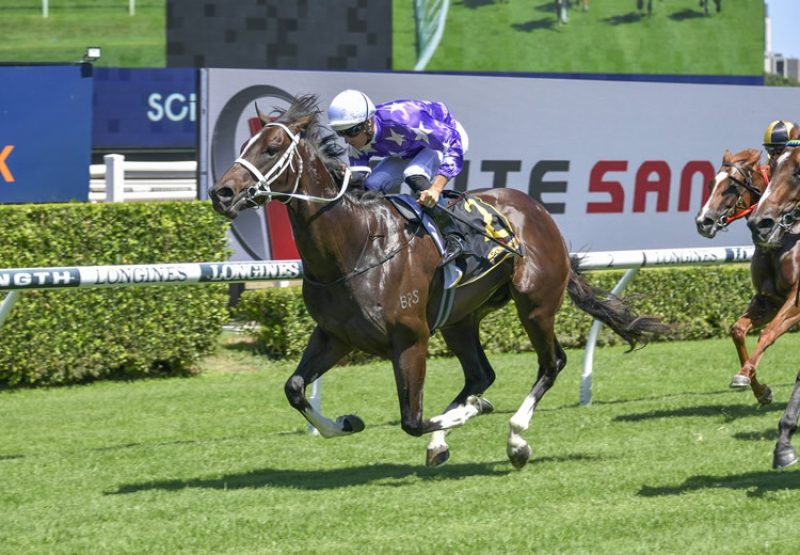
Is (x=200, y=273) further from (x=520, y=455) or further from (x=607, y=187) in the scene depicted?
(x=607, y=187)

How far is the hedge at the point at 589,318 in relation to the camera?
9.70 m

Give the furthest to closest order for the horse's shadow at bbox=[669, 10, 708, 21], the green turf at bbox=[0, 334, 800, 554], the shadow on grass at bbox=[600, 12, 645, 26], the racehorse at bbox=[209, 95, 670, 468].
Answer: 1. the horse's shadow at bbox=[669, 10, 708, 21]
2. the shadow on grass at bbox=[600, 12, 645, 26]
3. the racehorse at bbox=[209, 95, 670, 468]
4. the green turf at bbox=[0, 334, 800, 554]

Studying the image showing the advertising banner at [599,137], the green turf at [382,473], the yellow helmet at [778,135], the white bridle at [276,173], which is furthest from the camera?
the advertising banner at [599,137]

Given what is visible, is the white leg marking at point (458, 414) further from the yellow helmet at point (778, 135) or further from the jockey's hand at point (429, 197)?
the yellow helmet at point (778, 135)

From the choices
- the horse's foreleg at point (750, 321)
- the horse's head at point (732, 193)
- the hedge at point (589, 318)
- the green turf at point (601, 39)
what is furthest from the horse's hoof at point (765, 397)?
the green turf at point (601, 39)

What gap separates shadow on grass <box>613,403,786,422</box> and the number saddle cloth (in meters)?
1.64

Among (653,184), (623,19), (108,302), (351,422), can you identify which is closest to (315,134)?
(351,422)

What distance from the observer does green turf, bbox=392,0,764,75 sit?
73.9ft

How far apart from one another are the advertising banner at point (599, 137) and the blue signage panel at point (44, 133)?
1435 mm

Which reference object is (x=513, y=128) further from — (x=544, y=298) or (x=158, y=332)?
(x=544, y=298)

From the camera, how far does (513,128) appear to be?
11250 millimetres

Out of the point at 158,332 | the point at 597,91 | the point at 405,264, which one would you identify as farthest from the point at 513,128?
the point at 405,264

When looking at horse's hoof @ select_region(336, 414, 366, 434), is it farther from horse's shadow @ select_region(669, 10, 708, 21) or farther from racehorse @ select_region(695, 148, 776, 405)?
horse's shadow @ select_region(669, 10, 708, 21)

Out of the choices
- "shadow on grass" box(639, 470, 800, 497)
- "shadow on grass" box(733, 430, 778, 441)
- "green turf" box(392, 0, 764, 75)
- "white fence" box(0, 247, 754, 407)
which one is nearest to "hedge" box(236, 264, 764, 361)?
"white fence" box(0, 247, 754, 407)
